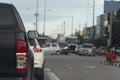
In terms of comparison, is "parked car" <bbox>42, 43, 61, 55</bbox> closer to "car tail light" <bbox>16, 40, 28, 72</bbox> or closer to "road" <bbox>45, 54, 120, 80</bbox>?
"road" <bbox>45, 54, 120, 80</bbox>

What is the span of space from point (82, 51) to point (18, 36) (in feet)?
176

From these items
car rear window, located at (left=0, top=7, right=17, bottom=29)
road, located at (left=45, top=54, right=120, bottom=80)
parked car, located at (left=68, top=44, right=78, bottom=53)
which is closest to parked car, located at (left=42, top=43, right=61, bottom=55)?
parked car, located at (left=68, top=44, right=78, bottom=53)

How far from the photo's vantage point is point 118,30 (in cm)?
11338

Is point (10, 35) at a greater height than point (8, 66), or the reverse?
point (10, 35)

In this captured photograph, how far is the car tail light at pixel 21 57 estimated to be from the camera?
8109 mm

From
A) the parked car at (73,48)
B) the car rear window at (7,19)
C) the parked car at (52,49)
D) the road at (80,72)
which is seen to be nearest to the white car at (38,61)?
the road at (80,72)

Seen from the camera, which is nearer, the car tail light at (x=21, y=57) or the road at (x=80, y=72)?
the car tail light at (x=21, y=57)

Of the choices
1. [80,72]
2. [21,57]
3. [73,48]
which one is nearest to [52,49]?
[73,48]

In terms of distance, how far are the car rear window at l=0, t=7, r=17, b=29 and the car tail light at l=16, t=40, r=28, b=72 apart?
0.46 meters

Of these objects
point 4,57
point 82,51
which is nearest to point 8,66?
point 4,57

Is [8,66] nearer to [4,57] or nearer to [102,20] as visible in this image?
[4,57]

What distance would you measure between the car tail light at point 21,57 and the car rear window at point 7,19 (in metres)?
0.46

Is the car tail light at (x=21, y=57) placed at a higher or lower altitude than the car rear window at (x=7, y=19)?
lower

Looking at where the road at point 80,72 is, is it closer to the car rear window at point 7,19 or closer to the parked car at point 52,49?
the car rear window at point 7,19
